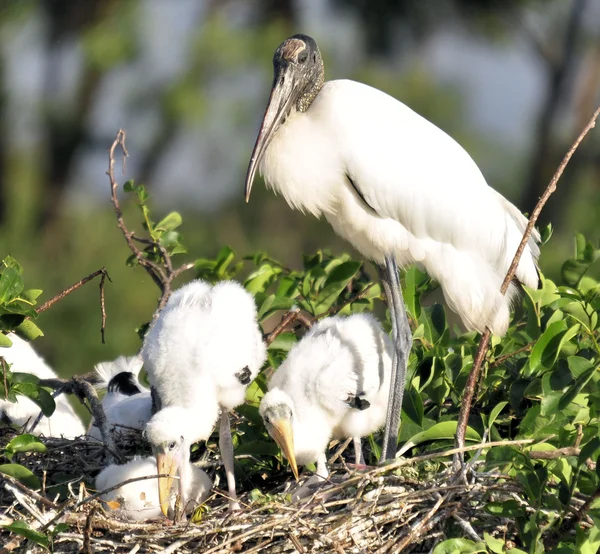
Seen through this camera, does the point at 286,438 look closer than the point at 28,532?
No

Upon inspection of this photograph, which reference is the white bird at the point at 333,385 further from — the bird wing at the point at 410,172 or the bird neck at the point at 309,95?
the bird neck at the point at 309,95

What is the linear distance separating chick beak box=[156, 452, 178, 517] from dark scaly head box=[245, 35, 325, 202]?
100cm

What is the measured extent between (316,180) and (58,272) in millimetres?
8170

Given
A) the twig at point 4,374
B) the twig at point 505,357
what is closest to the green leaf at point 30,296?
the twig at point 4,374

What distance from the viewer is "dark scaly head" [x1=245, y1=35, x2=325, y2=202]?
13.3 feet

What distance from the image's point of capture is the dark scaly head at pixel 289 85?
159 inches

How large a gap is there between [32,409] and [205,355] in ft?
3.13

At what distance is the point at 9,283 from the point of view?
333cm

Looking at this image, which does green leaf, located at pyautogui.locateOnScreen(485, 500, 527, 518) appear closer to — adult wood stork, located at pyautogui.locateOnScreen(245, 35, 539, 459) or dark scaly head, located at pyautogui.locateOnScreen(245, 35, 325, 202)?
adult wood stork, located at pyautogui.locateOnScreen(245, 35, 539, 459)

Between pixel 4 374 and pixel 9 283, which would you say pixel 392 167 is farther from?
pixel 4 374

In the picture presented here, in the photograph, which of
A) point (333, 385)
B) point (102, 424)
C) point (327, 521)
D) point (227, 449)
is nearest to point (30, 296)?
point (102, 424)

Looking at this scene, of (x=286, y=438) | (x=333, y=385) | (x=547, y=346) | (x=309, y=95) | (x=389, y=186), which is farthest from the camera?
(x=309, y=95)

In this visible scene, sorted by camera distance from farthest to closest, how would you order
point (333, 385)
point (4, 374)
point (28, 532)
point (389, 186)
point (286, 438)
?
point (389, 186)
point (333, 385)
point (286, 438)
point (4, 374)
point (28, 532)

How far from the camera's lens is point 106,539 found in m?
3.06
